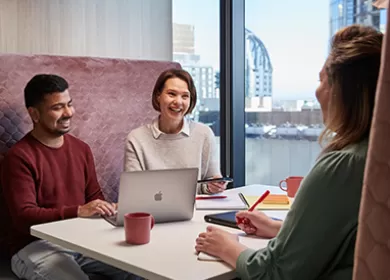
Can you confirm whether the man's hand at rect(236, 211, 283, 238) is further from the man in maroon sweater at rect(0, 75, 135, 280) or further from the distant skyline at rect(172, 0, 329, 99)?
the distant skyline at rect(172, 0, 329, 99)

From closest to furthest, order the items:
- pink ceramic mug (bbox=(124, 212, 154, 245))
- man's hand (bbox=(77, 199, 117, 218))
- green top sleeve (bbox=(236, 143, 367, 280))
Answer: green top sleeve (bbox=(236, 143, 367, 280))
pink ceramic mug (bbox=(124, 212, 154, 245))
man's hand (bbox=(77, 199, 117, 218))

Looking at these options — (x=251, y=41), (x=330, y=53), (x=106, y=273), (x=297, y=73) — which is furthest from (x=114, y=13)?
(x=330, y=53)

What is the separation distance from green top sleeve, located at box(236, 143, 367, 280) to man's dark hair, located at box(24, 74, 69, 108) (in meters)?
1.43

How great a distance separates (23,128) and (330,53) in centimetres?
161

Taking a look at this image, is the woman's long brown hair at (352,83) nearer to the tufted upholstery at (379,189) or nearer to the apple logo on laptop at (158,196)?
the apple logo on laptop at (158,196)

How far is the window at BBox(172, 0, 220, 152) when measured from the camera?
11.1 feet

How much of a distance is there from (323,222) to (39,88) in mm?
1546

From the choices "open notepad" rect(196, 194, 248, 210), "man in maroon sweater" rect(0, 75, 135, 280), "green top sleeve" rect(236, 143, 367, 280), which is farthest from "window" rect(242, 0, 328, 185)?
"green top sleeve" rect(236, 143, 367, 280)

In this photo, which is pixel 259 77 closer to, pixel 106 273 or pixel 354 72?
pixel 106 273

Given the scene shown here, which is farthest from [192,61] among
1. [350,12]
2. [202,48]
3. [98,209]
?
[98,209]

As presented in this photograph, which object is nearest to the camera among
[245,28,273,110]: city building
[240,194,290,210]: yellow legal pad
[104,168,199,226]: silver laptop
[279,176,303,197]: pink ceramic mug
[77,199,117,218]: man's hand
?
[104,168,199,226]: silver laptop

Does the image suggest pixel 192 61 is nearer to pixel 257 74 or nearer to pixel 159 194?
pixel 257 74

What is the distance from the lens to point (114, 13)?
2998mm

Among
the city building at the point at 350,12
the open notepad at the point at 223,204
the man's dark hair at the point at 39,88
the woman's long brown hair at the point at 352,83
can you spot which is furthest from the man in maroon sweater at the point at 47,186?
the city building at the point at 350,12
